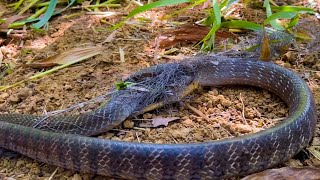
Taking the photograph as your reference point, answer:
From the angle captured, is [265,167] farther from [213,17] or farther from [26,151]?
[213,17]

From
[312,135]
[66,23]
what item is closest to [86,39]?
[66,23]

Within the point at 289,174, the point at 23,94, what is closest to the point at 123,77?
the point at 23,94

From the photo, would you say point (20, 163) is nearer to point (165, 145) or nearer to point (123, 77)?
point (165, 145)

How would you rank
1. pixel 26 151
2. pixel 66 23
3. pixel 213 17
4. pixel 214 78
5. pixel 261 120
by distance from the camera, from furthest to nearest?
pixel 66 23 < pixel 213 17 < pixel 214 78 < pixel 261 120 < pixel 26 151

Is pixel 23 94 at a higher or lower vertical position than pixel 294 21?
lower

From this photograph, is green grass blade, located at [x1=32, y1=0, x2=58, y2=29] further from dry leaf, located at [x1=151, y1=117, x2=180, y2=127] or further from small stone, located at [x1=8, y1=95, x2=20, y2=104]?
dry leaf, located at [x1=151, y1=117, x2=180, y2=127]

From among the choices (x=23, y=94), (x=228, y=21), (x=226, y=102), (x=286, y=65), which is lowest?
(x=23, y=94)

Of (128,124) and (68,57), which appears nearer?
(128,124)

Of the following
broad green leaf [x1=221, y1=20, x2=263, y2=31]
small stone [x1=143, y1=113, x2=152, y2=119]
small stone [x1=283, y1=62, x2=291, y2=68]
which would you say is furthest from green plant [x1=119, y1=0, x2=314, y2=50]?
small stone [x1=143, y1=113, x2=152, y2=119]
